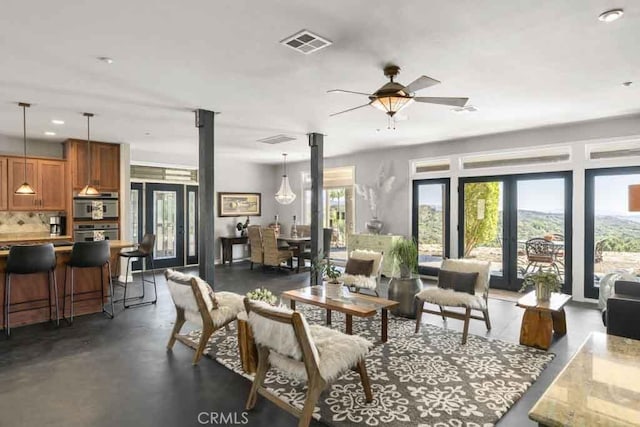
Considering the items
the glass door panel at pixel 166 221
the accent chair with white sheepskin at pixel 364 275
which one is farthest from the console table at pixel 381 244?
the glass door panel at pixel 166 221

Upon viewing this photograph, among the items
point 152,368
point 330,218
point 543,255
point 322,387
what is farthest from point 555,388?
point 330,218

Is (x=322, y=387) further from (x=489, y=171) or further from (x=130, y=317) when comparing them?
(x=489, y=171)

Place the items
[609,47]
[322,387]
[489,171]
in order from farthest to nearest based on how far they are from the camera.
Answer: [489,171] → [609,47] → [322,387]

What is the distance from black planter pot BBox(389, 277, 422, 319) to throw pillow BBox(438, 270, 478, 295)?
0.47m

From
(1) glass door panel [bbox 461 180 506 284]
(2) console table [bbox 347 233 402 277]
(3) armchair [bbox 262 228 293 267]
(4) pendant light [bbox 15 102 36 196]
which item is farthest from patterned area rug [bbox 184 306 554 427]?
(3) armchair [bbox 262 228 293 267]

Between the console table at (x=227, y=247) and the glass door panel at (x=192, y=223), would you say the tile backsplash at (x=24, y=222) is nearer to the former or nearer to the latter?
the glass door panel at (x=192, y=223)

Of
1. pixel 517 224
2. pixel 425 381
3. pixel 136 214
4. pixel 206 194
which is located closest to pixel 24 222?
pixel 136 214

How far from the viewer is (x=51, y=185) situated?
676 centimetres

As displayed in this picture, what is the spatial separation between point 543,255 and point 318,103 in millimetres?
4631

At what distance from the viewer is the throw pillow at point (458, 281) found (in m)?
4.40

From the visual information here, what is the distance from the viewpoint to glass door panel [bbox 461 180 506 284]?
676cm

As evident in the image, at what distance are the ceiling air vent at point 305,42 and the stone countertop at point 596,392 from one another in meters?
2.65

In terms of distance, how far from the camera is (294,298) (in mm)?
4512

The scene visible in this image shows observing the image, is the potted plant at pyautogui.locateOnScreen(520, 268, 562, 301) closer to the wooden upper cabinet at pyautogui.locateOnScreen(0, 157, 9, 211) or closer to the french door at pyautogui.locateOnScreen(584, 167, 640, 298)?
the french door at pyautogui.locateOnScreen(584, 167, 640, 298)
